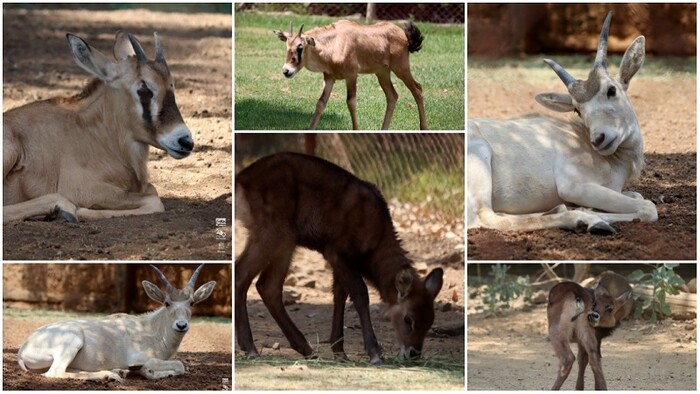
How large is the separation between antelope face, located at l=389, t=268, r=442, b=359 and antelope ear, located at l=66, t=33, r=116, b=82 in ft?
9.79

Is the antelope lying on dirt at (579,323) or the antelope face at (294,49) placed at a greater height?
the antelope face at (294,49)

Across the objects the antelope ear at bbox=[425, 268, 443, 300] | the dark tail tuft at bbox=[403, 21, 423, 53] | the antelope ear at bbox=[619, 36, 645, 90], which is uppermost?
the dark tail tuft at bbox=[403, 21, 423, 53]

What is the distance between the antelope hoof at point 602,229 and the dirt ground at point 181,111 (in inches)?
116

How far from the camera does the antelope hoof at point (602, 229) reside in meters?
9.28

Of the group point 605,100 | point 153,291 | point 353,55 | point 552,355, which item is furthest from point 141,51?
point 552,355

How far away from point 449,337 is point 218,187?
2.46m

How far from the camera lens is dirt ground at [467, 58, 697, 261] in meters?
9.29

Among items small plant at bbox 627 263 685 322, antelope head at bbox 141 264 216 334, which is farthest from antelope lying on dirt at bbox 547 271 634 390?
antelope head at bbox 141 264 216 334

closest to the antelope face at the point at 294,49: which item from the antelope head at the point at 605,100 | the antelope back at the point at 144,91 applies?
the antelope back at the point at 144,91

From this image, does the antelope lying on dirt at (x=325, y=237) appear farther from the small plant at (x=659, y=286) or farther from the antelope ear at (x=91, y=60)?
the small plant at (x=659, y=286)

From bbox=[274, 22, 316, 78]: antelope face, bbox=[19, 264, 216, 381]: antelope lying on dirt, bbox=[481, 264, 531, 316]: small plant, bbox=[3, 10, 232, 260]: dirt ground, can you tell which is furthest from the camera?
bbox=[481, 264, 531, 316]: small plant

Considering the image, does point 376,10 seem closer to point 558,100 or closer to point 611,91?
point 558,100

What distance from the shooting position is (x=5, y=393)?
9.12 m

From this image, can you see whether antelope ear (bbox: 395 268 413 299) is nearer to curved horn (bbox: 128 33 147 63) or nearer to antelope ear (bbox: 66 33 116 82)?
curved horn (bbox: 128 33 147 63)
